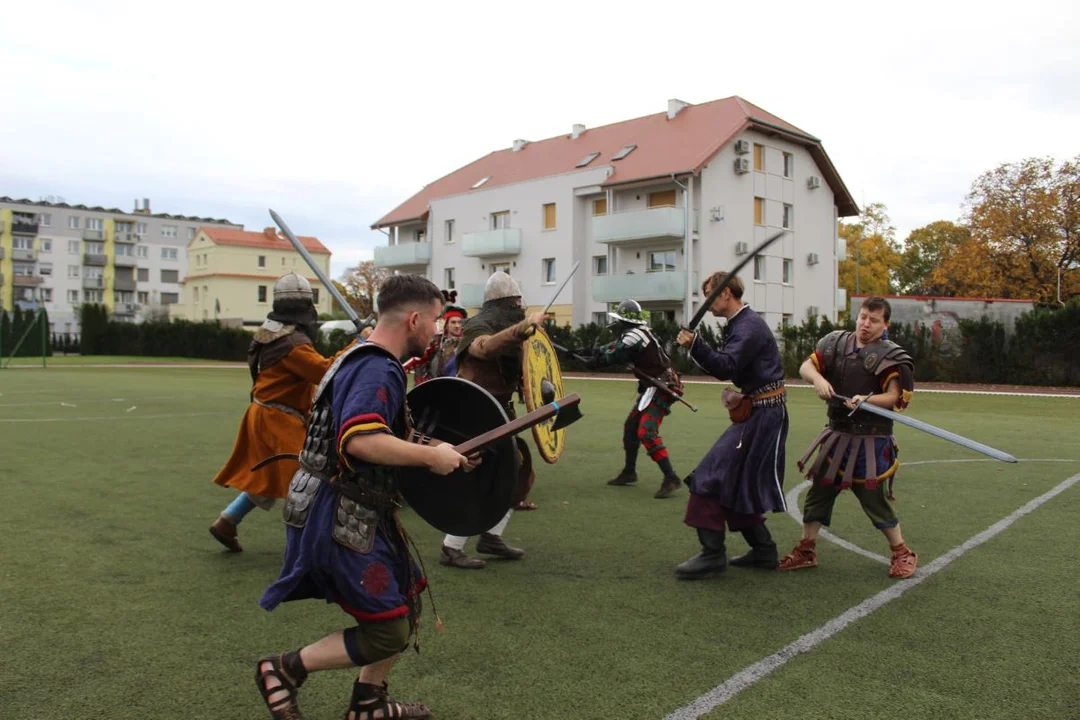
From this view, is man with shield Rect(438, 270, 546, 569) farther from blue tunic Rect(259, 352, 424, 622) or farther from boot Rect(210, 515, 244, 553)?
blue tunic Rect(259, 352, 424, 622)

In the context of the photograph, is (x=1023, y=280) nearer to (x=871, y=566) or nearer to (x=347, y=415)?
(x=871, y=566)

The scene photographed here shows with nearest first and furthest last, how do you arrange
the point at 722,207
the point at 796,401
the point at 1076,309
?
the point at 796,401
the point at 1076,309
the point at 722,207

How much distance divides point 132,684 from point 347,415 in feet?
5.77

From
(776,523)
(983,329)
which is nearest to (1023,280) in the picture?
(983,329)

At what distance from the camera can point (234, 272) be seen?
7838cm

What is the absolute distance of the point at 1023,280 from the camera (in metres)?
42.8

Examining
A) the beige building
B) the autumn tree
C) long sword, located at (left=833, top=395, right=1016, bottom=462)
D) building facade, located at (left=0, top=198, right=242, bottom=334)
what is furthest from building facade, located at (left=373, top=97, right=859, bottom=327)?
building facade, located at (left=0, top=198, right=242, bottom=334)

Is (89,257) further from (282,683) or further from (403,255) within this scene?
(282,683)

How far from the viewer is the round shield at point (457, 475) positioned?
3.36m

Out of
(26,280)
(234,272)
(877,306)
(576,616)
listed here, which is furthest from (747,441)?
(26,280)

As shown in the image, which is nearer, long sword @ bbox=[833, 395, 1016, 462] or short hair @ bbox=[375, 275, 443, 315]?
short hair @ bbox=[375, 275, 443, 315]

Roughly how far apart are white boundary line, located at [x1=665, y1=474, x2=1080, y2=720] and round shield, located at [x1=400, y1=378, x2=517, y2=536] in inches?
42.4

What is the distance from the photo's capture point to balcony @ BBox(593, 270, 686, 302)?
37.4m

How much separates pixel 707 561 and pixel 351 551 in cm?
277
